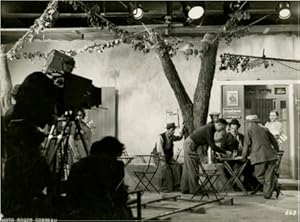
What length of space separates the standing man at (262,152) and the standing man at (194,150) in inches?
3.4

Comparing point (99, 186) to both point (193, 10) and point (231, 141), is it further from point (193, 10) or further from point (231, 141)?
point (193, 10)

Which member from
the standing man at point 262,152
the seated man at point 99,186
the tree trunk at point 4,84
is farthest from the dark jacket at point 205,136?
the tree trunk at point 4,84

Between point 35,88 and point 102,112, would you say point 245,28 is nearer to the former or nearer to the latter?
point 102,112

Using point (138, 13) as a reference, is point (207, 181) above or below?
below

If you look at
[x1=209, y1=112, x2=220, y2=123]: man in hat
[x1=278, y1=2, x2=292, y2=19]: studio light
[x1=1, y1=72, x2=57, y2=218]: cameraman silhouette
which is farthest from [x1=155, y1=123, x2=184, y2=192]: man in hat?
[x1=278, y1=2, x2=292, y2=19]: studio light

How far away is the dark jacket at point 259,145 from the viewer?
1324mm

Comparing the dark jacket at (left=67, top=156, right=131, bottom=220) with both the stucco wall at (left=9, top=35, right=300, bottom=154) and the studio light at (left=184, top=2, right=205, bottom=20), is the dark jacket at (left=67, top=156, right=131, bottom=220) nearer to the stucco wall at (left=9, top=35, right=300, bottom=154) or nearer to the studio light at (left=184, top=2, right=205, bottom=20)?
the stucco wall at (left=9, top=35, right=300, bottom=154)

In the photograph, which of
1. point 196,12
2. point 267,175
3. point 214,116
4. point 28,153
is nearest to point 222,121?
point 214,116

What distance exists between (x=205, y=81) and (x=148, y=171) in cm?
35

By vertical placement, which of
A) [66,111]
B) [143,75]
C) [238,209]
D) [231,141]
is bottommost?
[238,209]

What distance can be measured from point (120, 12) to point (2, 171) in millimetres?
653

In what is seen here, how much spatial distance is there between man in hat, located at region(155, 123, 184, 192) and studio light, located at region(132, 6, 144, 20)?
0.38m

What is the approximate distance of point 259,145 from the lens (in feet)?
4.37

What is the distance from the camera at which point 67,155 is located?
132 centimetres
